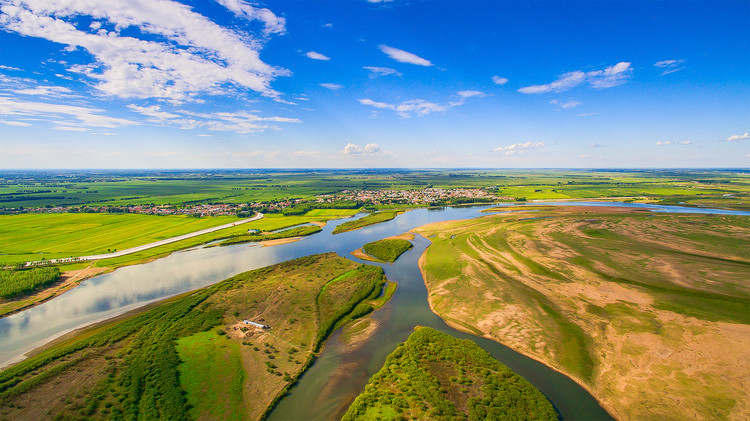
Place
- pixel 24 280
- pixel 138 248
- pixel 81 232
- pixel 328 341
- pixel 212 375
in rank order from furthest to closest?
pixel 81 232, pixel 138 248, pixel 24 280, pixel 328 341, pixel 212 375

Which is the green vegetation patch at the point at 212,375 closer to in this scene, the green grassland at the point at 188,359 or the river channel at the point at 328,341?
the green grassland at the point at 188,359

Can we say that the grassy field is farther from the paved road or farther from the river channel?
the paved road

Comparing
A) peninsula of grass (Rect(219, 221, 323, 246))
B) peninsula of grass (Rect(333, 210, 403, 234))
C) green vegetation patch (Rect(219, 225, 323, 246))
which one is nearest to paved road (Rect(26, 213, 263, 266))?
peninsula of grass (Rect(219, 221, 323, 246))

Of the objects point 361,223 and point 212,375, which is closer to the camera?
point 212,375

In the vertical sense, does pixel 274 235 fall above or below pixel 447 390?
above

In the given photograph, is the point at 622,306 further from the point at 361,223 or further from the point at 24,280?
the point at 24,280

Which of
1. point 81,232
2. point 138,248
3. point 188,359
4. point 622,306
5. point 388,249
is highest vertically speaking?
point 81,232

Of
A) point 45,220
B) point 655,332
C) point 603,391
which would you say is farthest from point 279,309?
point 45,220

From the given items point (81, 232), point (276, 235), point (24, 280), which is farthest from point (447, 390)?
point (81, 232)

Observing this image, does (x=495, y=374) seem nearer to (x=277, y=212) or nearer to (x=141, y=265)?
(x=141, y=265)
